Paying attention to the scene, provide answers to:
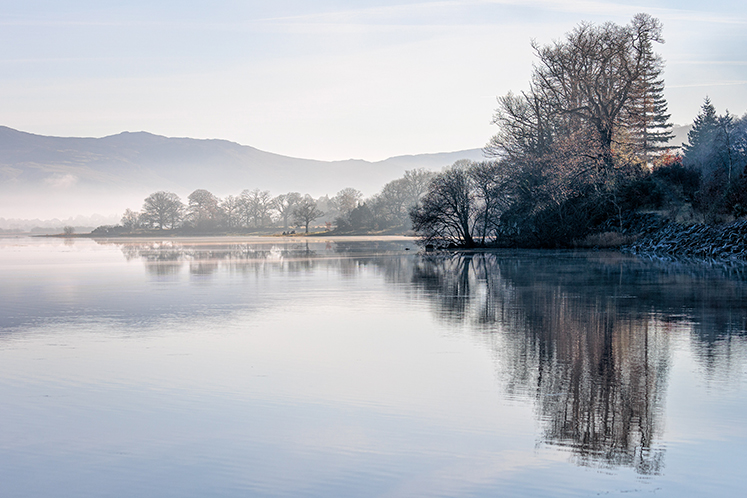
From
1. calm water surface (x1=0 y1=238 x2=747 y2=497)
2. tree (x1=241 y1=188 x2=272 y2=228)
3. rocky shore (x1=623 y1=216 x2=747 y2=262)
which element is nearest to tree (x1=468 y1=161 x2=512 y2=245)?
rocky shore (x1=623 y1=216 x2=747 y2=262)

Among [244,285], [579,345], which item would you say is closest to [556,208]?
[244,285]

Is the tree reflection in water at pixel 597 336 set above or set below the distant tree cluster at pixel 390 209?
below

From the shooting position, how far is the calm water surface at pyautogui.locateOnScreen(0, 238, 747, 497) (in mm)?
4977

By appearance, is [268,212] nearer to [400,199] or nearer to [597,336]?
[400,199]

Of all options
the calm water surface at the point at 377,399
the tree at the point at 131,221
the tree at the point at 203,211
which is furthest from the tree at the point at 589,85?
the tree at the point at 131,221

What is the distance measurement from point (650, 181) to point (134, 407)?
44.9 m

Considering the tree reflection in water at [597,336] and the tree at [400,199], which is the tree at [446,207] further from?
the tree at [400,199]

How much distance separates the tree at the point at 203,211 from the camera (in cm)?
13575

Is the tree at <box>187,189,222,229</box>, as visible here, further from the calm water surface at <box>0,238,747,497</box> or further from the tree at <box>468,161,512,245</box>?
the calm water surface at <box>0,238,747,497</box>

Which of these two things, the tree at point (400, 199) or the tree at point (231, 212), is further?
the tree at point (231, 212)

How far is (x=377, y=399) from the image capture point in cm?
706

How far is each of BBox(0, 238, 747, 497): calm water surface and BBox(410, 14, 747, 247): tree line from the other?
30.2m

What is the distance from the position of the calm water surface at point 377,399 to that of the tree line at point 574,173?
99.2 feet

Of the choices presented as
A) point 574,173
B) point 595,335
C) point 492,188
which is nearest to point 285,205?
point 492,188
